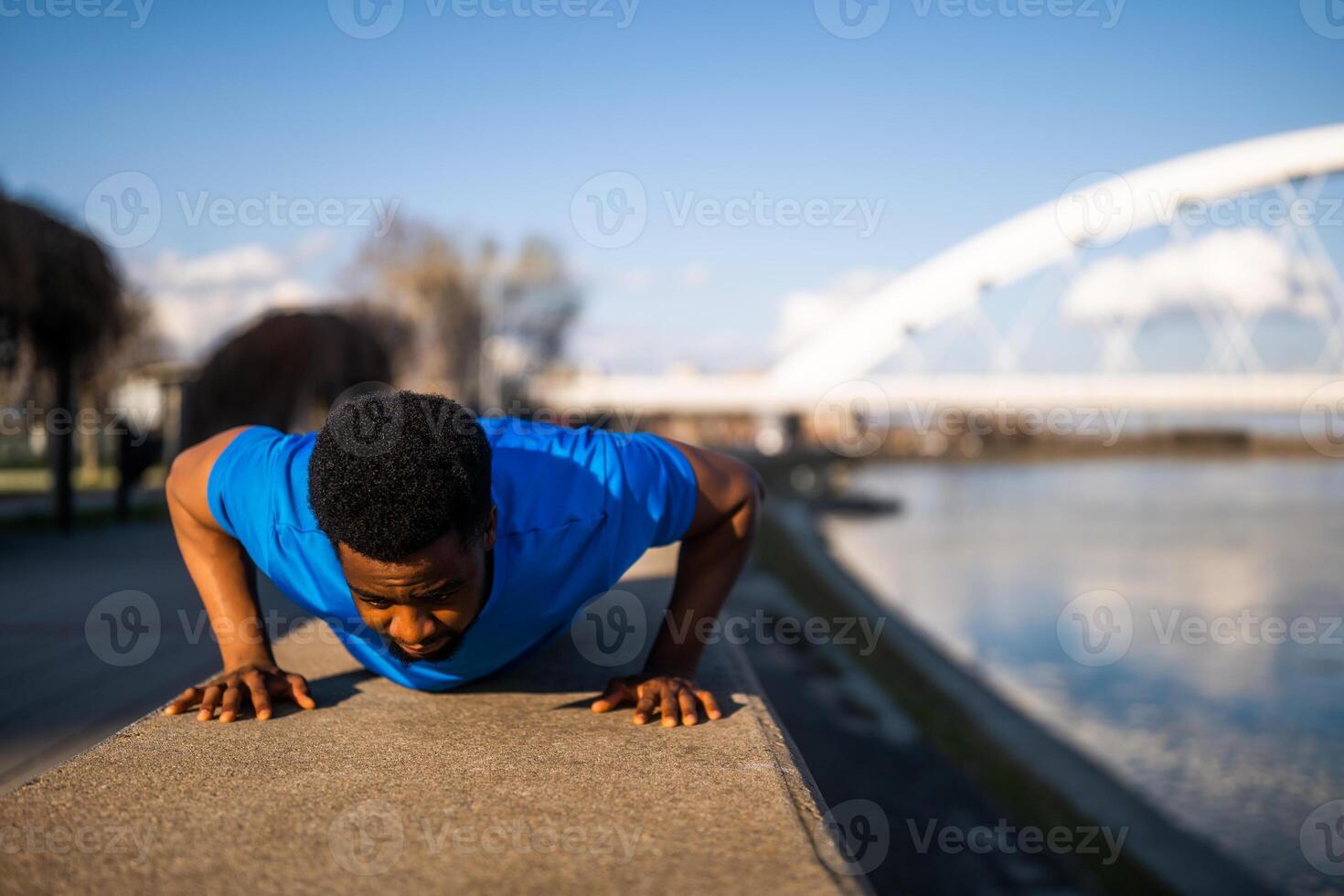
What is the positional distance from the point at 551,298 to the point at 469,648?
39636 millimetres

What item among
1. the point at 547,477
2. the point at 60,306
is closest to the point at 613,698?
the point at 547,477

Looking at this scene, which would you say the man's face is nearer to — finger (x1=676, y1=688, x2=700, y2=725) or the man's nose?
the man's nose

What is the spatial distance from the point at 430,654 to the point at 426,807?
486 millimetres

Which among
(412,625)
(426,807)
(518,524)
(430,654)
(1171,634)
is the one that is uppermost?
(518,524)

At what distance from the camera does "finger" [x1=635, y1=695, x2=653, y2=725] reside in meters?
2.54

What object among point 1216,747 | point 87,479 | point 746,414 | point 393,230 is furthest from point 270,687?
point 746,414

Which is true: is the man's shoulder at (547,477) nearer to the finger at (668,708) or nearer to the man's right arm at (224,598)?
the finger at (668,708)

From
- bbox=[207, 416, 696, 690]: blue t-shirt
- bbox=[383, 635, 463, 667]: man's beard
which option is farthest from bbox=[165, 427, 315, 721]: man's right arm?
bbox=[383, 635, 463, 667]: man's beard

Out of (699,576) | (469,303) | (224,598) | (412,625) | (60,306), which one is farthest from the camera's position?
(469,303)

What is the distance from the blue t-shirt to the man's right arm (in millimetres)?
112

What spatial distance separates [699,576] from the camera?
2.93 meters

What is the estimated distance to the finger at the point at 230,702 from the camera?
2.49 m

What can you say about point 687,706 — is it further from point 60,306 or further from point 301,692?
point 60,306

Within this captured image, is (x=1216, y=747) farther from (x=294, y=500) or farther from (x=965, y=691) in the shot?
(x=294, y=500)
